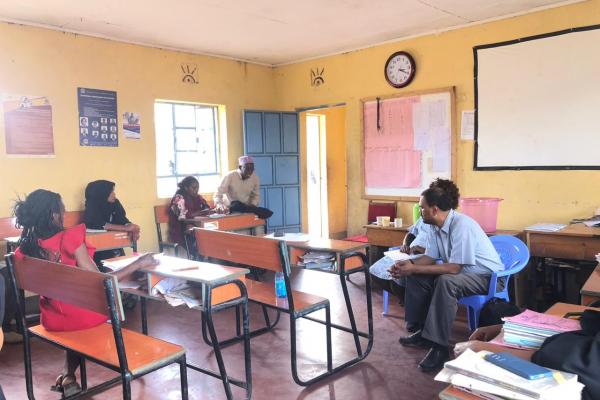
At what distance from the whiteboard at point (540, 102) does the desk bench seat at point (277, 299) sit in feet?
9.09

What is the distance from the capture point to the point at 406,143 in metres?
5.48

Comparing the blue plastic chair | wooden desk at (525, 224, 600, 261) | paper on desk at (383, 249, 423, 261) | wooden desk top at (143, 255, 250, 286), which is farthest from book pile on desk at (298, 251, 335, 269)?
wooden desk at (525, 224, 600, 261)

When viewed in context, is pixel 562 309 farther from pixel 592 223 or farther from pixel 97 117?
pixel 97 117

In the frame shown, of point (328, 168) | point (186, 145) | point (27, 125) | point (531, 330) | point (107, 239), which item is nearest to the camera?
point (531, 330)

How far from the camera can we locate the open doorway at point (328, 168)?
7.91 metres

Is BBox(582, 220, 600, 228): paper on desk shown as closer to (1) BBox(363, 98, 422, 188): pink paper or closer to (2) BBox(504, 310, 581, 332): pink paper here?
(1) BBox(363, 98, 422, 188): pink paper

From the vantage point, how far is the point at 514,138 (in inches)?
184

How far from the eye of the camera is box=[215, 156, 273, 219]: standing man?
19.1 feet

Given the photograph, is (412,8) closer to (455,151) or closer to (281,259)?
(455,151)

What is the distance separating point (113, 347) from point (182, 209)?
3.21 meters

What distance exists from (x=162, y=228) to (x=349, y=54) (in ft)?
9.89

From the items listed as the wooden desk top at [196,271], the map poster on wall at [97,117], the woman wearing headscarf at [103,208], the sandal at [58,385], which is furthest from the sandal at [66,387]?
the map poster on wall at [97,117]

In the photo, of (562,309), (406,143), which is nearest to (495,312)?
Answer: (562,309)

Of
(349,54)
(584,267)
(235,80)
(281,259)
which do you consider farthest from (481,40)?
(281,259)
